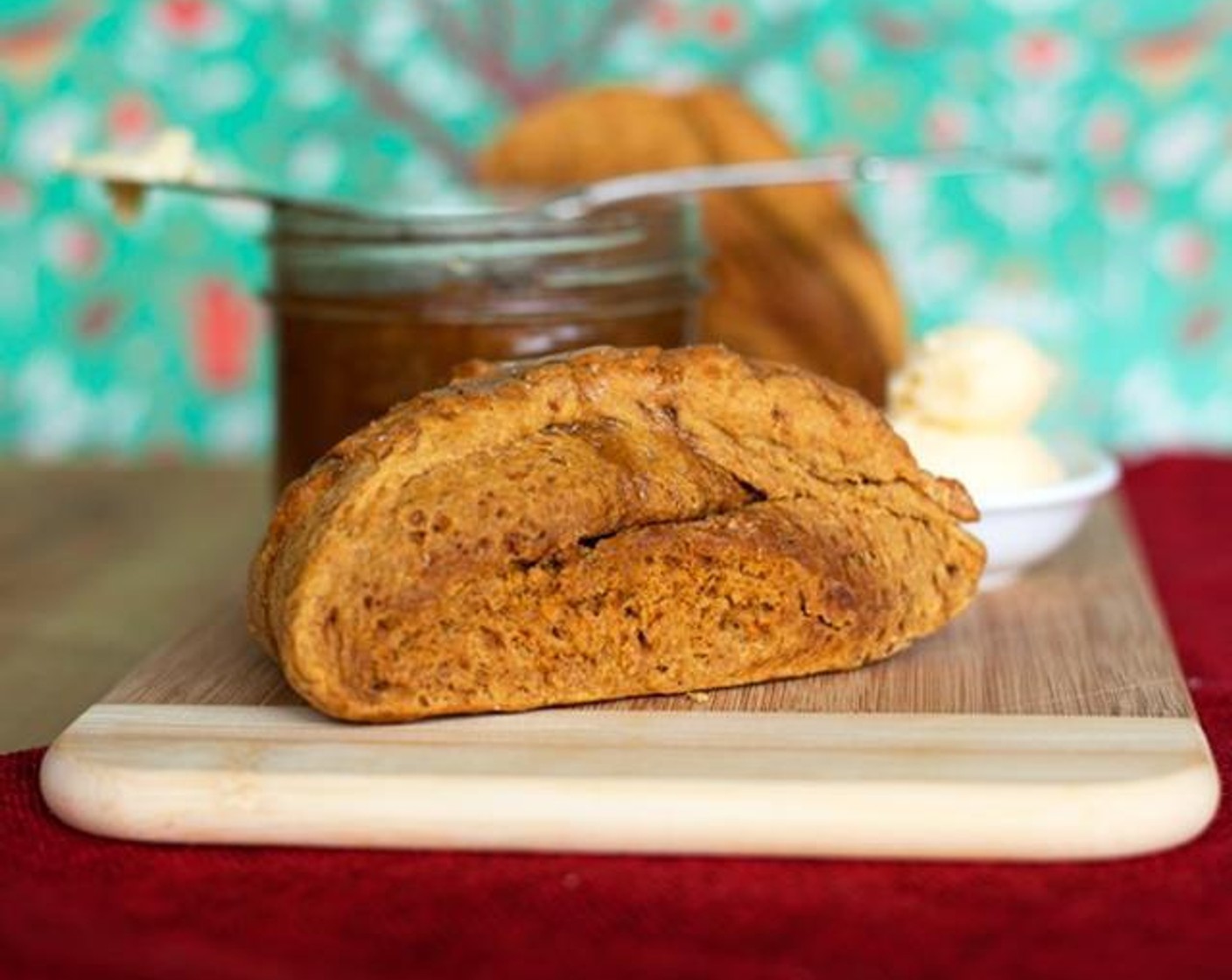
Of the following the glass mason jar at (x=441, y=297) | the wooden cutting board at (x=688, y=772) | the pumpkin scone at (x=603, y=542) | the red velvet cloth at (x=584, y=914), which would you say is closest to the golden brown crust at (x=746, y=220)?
the glass mason jar at (x=441, y=297)

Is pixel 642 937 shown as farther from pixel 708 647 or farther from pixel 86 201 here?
pixel 86 201

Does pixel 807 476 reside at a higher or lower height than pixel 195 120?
higher

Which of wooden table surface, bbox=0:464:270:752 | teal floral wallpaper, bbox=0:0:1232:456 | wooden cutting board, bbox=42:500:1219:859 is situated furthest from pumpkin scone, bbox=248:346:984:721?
teal floral wallpaper, bbox=0:0:1232:456

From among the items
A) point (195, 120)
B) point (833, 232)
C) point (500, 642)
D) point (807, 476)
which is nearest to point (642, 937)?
point (500, 642)

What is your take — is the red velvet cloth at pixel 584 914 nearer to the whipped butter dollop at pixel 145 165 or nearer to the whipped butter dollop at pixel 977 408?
the whipped butter dollop at pixel 977 408

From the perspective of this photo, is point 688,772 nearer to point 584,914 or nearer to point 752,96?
point 584,914

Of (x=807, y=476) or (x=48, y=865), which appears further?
(x=807, y=476)
